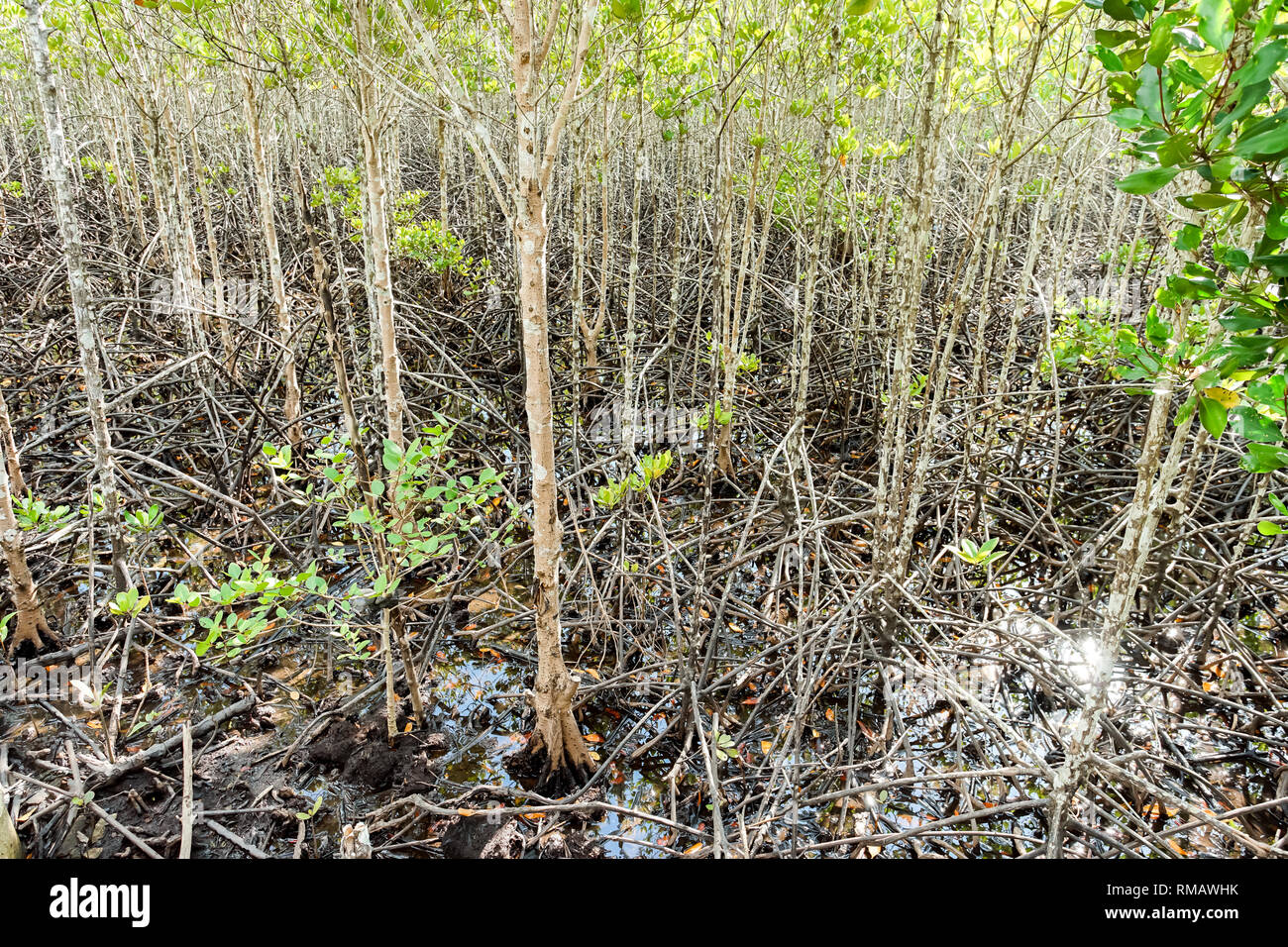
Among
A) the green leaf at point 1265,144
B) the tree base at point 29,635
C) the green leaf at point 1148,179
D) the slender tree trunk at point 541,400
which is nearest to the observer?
the green leaf at point 1265,144

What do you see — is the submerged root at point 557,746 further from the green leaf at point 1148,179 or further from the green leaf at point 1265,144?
the green leaf at point 1265,144

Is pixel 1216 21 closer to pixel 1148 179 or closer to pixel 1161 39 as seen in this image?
pixel 1161 39

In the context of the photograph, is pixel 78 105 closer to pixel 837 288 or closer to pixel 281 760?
pixel 837 288

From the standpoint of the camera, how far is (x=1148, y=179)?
112 cm

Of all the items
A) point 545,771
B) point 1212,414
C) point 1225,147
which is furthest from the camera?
point 545,771

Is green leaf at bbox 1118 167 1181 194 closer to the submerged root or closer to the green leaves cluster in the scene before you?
the green leaves cluster

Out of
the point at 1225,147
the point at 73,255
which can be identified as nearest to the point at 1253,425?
the point at 1225,147

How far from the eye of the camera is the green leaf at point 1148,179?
3.59 feet

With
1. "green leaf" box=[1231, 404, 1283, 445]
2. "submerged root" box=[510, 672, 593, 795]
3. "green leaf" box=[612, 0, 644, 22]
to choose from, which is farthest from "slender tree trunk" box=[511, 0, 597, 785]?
"green leaf" box=[1231, 404, 1283, 445]

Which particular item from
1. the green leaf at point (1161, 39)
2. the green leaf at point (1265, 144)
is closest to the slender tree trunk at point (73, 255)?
the green leaf at point (1161, 39)

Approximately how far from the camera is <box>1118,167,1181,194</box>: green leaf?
43.0 inches

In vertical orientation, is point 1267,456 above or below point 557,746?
above

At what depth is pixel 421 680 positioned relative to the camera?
11.0ft

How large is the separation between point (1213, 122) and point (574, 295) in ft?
15.2
